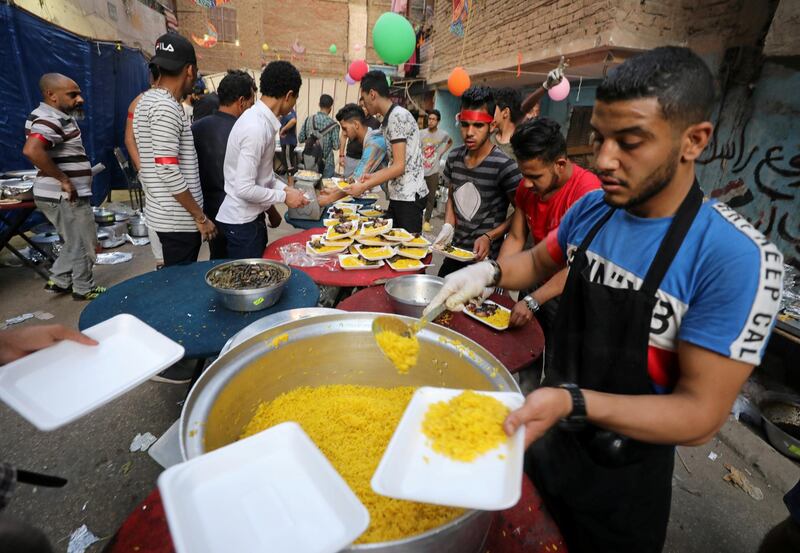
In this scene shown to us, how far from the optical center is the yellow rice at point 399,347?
5.07 ft

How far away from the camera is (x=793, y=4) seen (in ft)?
11.5

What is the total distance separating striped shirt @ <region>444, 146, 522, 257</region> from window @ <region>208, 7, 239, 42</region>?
19.8 meters

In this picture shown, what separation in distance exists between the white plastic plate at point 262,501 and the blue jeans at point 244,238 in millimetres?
2971

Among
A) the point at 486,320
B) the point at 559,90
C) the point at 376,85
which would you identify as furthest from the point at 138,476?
the point at 559,90

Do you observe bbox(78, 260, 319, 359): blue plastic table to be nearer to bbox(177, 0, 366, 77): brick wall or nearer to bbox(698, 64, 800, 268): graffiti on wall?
bbox(698, 64, 800, 268): graffiti on wall

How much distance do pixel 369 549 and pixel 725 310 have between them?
3.48 feet

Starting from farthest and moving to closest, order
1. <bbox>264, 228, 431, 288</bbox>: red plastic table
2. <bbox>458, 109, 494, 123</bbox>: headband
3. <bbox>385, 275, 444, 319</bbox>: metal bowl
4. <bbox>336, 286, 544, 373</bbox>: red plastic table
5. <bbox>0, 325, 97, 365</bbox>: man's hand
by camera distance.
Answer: <bbox>458, 109, 494, 123</bbox>: headband → <bbox>264, 228, 431, 288</bbox>: red plastic table → <bbox>385, 275, 444, 319</bbox>: metal bowl → <bbox>336, 286, 544, 373</bbox>: red plastic table → <bbox>0, 325, 97, 365</bbox>: man's hand

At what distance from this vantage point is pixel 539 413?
1051 mm

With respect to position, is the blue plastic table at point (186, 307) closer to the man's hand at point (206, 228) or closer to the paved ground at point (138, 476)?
the man's hand at point (206, 228)

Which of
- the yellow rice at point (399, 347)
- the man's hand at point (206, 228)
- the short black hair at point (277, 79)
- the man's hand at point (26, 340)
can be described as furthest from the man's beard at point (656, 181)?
the man's hand at point (206, 228)

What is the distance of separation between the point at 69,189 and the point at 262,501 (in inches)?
208

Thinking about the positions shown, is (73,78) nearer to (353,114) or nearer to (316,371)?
(353,114)

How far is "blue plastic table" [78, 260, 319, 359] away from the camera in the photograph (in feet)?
6.83

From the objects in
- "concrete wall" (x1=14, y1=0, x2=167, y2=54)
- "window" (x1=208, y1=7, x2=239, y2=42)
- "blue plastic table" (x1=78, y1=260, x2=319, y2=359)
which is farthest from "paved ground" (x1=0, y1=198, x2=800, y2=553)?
"window" (x1=208, y1=7, x2=239, y2=42)
